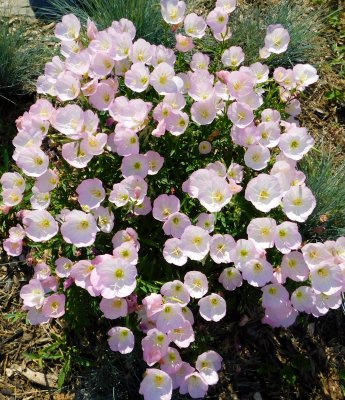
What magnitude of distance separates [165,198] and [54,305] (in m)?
0.71

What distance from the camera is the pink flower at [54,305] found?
88.7 inches

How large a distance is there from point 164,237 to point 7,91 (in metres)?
1.65

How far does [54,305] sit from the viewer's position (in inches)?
89.3

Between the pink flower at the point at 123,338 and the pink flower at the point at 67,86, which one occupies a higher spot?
the pink flower at the point at 67,86

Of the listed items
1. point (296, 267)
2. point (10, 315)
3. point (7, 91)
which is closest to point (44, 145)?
point (7, 91)

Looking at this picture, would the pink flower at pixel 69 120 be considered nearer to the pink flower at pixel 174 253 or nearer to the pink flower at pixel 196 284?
the pink flower at pixel 174 253

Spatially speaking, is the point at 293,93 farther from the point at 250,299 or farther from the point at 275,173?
the point at 250,299

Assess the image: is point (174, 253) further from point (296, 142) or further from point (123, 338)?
point (296, 142)

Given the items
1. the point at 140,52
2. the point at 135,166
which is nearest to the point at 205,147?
the point at 135,166

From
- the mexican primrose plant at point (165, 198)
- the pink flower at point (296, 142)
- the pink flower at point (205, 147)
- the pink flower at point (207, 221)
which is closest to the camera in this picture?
the mexican primrose plant at point (165, 198)

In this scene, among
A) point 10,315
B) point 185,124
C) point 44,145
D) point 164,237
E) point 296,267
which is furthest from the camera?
point 44,145

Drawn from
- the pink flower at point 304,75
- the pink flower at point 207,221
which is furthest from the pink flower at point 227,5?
the pink flower at point 207,221

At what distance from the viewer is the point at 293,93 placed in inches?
99.8

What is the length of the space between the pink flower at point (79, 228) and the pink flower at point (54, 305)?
1.05ft
